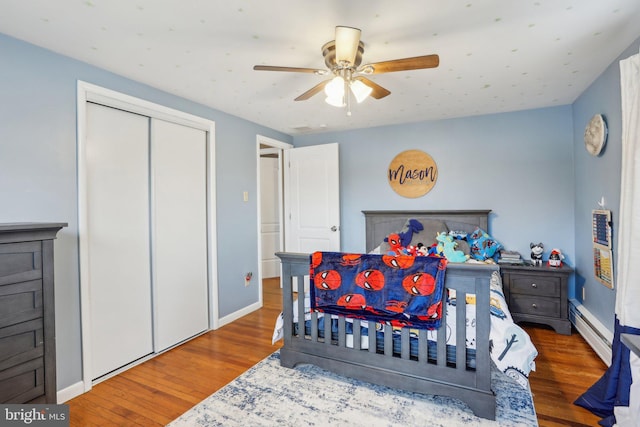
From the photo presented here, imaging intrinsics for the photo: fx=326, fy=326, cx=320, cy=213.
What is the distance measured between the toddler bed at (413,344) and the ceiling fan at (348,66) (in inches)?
42.8

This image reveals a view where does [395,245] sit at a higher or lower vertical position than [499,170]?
lower

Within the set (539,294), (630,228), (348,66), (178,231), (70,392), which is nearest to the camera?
(630,228)

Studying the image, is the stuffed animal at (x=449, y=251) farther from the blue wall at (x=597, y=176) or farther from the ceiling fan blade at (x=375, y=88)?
the ceiling fan blade at (x=375, y=88)

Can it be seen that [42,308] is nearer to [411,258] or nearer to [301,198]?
[411,258]

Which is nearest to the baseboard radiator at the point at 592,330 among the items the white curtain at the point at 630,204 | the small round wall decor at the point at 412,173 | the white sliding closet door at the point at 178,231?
the white curtain at the point at 630,204

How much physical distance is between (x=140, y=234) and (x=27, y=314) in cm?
108

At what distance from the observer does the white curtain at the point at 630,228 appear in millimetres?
1651

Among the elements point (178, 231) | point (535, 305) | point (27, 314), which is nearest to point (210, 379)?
point (27, 314)

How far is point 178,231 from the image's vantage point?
117 inches

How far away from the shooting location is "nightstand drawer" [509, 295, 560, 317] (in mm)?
3105

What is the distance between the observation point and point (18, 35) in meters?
1.87

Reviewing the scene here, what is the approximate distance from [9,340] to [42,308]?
0.18 metres

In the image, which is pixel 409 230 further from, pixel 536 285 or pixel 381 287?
pixel 381 287

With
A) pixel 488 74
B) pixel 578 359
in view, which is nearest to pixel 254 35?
pixel 488 74
